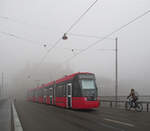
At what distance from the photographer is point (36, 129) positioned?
8.27m

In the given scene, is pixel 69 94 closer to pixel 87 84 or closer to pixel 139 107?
pixel 87 84

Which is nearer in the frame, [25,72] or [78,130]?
[78,130]

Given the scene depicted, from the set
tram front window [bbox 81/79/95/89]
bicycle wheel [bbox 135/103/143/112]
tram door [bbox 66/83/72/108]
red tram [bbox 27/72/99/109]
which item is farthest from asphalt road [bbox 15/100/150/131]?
tram door [bbox 66/83/72/108]

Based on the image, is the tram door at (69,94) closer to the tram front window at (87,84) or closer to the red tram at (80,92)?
the red tram at (80,92)

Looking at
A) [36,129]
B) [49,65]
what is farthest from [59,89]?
[49,65]

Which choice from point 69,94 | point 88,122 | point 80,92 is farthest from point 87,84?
point 88,122

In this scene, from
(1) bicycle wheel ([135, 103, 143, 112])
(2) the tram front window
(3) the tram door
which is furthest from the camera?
(3) the tram door

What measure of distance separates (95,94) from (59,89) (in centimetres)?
571

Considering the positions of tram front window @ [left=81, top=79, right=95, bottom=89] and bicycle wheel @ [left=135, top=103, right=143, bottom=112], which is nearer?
bicycle wheel @ [left=135, top=103, right=143, bottom=112]

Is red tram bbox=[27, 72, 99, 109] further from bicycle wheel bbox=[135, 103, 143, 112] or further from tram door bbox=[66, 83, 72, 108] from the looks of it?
bicycle wheel bbox=[135, 103, 143, 112]

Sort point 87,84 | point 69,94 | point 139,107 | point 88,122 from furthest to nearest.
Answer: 1. point 69,94
2. point 87,84
3. point 139,107
4. point 88,122

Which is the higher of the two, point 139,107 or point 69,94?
point 69,94

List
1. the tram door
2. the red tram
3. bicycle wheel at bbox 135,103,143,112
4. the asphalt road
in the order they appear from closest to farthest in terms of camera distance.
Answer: the asphalt road → the red tram → bicycle wheel at bbox 135,103,143,112 → the tram door

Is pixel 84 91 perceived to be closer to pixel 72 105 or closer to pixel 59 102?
pixel 72 105
